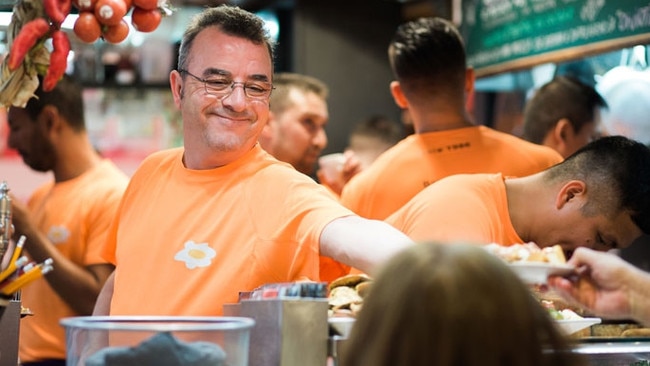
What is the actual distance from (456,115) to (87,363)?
2.72 meters

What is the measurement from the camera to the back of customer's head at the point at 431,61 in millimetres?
4531

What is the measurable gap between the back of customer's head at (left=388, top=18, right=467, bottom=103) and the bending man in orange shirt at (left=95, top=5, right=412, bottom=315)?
1.47 meters

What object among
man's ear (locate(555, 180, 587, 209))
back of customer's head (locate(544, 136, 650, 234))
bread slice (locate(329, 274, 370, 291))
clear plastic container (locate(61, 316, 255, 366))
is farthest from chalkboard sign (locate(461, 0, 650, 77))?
clear plastic container (locate(61, 316, 255, 366))

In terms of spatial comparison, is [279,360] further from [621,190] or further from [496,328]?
[621,190]

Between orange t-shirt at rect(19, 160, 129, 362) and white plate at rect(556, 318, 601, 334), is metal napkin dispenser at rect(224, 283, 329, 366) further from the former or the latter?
orange t-shirt at rect(19, 160, 129, 362)

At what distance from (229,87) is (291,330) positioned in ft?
3.44

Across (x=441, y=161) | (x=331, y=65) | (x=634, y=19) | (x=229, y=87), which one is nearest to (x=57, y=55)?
(x=229, y=87)

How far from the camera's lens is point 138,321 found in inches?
84.4

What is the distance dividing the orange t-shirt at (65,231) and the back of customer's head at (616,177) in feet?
7.13

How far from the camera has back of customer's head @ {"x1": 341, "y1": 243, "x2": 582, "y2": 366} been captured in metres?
1.45

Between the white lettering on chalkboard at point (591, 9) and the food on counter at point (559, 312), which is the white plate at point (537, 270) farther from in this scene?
the white lettering on chalkboard at point (591, 9)

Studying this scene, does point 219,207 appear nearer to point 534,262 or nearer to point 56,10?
point 56,10

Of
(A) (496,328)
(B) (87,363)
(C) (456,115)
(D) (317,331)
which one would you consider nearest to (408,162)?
(C) (456,115)

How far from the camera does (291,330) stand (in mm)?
2201
